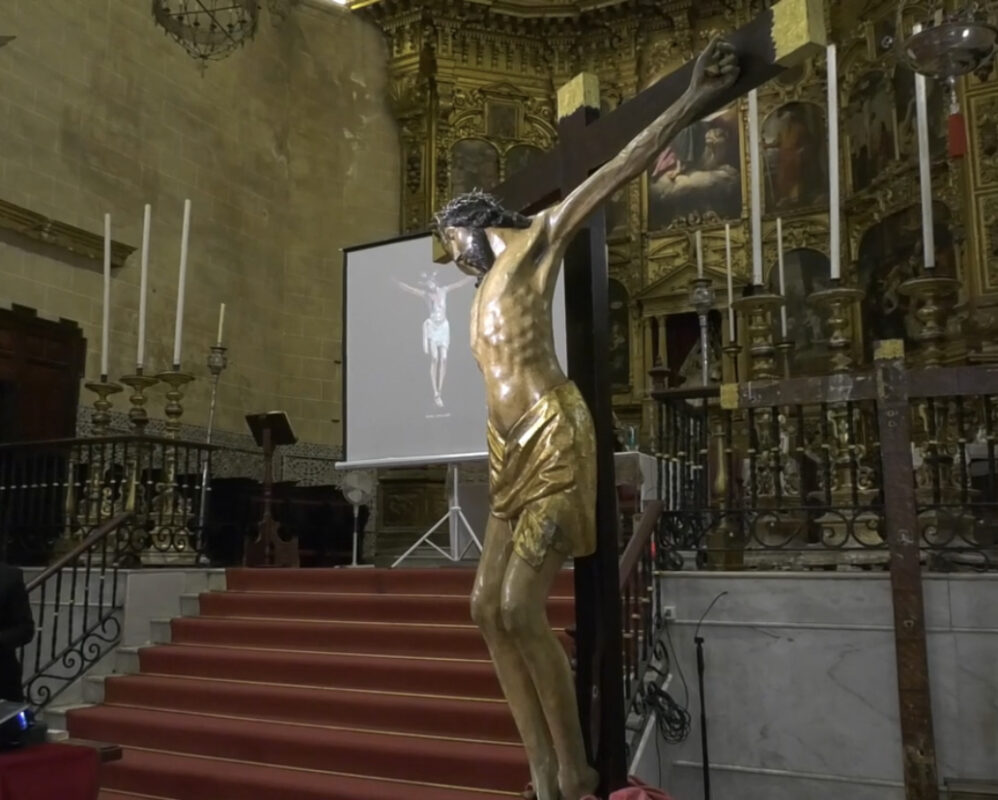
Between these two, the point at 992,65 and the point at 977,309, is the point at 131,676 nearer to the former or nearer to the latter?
the point at 977,309

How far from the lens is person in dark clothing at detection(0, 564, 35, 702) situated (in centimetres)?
418

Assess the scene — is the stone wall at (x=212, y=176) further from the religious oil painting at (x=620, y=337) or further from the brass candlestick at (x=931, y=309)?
the brass candlestick at (x=931, y=309)

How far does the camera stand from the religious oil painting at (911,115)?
31.4ft

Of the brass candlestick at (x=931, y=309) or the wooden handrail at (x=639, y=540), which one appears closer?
the wooden handrail at (x=639, y=540)

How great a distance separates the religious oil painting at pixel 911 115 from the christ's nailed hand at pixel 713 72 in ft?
26.4

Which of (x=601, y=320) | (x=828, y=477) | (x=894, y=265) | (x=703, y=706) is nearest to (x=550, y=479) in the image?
(x=601, y=320)

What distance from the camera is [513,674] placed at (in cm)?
248

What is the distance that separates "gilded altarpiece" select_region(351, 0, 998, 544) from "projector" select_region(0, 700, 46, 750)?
834 cm

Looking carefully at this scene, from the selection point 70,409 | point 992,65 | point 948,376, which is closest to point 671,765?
point 948,376

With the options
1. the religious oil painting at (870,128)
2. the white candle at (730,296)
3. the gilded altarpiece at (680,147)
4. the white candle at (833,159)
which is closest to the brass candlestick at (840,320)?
the white candle at (833,159)

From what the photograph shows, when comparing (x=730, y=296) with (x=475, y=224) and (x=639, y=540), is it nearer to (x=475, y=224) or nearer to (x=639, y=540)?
(x=639, y=540)

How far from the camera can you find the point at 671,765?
14.5ft

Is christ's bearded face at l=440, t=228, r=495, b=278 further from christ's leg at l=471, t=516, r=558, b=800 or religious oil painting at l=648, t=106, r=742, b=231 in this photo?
religious oil painting at l=648, t=106, r=742, b=231

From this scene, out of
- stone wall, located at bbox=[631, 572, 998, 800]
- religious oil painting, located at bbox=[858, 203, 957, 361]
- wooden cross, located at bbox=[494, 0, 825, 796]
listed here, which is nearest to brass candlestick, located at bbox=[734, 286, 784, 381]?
stone wall, located at bbox=[631, 572, 998, 800]
